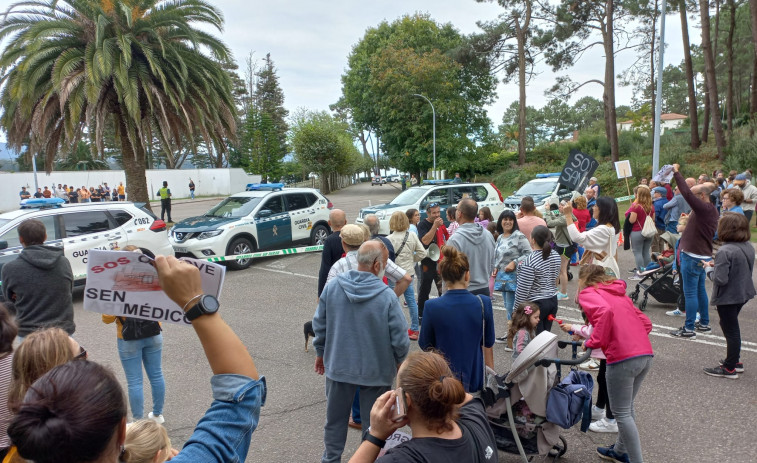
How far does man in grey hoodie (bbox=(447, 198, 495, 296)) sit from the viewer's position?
5801 millimetres

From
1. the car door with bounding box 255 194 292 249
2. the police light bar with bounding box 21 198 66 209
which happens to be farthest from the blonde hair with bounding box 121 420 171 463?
the car door with bounding box 255 194 292 249

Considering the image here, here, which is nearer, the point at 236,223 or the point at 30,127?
the point at 236,223

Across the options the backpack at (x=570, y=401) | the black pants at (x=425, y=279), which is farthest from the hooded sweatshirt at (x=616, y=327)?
the black pants at (x=425, y=279)

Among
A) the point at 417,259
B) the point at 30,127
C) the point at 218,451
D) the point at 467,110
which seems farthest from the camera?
the point at 467,110

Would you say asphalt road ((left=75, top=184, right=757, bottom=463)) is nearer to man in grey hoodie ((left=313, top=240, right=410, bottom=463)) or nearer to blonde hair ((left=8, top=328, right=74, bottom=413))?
man in grey hoodie ((left=313, top=240, right=410, bottom=463))

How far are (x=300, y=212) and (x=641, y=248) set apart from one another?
785 cm

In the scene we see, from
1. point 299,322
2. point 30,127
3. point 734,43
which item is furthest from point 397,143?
point 299,322

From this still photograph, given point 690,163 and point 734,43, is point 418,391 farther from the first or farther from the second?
point 734,43

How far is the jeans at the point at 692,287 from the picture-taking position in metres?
6.46

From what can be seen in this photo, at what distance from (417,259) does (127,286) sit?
4.99m

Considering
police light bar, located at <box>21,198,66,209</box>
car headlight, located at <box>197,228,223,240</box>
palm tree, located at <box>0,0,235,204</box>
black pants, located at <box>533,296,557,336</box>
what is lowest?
black pants, located at <box>533,296,557,336</box>

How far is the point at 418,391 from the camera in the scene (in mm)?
2035

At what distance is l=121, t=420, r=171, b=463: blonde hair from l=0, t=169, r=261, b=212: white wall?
37660mm

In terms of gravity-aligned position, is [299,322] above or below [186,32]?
below
